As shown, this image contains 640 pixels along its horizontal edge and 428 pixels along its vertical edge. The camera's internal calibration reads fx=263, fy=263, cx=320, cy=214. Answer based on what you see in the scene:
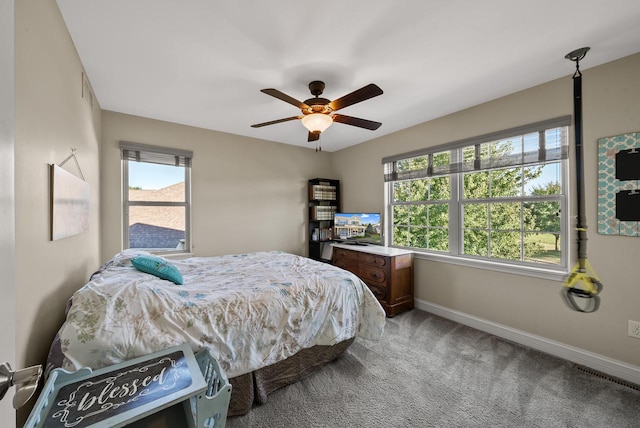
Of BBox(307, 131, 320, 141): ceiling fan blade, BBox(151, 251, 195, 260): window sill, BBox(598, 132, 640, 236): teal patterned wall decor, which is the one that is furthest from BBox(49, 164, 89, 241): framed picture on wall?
BBox(598, 132, 640, 236): teal patterned wall decor

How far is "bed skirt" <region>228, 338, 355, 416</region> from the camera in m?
1.71

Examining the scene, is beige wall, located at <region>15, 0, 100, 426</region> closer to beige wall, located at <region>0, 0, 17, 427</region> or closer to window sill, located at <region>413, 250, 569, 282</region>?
beige wall, located at <region>0, 0, 17, 427</region>

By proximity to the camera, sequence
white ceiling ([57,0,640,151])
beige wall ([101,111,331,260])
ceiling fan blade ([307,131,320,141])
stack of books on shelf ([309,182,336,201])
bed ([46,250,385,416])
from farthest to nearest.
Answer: stack of books on shelf ([309,182,336,201]) → beige wall ([101,111,331,260]) → ceiling fan blade ([307,131,320,141]) → white ceiling ([57,0,640,151]) → bed ([46,250,385,416])

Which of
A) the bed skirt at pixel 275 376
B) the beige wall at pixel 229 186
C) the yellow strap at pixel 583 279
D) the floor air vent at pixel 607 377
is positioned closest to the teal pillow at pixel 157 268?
the bed skirt at pixel 275 376

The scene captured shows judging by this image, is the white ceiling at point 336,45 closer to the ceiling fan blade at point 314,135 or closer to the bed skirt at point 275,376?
the ceiling fan blade at point 314,135

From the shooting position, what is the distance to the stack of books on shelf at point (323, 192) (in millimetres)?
4617

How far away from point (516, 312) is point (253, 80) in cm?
342

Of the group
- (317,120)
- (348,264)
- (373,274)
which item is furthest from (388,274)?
(317,120)

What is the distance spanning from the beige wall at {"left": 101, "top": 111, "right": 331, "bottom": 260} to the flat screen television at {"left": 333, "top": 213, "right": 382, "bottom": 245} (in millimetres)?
669

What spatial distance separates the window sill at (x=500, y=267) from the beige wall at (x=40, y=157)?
351 centimetres

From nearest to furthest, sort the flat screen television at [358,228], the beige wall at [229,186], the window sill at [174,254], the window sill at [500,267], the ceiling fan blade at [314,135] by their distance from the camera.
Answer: the window sill at [500,267]
the ceiling fan blade at [314,135]
the beige wall at [229,186]
the window sill at [174,254]
the flat screen television at [358,228]

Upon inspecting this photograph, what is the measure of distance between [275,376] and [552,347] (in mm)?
2510

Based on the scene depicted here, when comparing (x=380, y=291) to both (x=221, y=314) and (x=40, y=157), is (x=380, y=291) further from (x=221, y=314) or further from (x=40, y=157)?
(x=40, y=157)

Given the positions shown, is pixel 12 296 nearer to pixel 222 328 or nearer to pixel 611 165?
pixel 222 328
